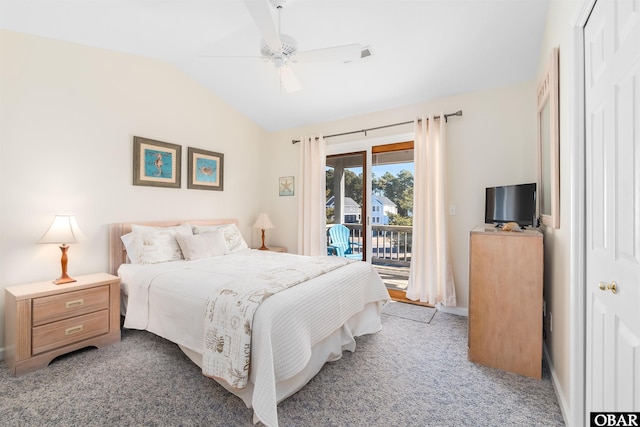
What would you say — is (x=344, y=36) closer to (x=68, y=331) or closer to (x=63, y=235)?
(x=63, y=235)

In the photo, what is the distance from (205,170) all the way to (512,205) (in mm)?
3638

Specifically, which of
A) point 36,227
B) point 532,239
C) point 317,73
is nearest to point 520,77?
point 532,239

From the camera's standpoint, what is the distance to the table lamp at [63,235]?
2352 mm

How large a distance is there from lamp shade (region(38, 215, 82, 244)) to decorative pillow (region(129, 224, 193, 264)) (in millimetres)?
486

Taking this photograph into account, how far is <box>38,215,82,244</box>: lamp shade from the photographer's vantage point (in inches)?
92.4

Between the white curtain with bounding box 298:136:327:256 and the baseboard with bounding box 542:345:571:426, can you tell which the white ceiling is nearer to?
the white curtain with bounding box 298:136:327:256

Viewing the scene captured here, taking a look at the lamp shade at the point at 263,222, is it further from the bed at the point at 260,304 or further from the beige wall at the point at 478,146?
the beige wall at the point at 478,146

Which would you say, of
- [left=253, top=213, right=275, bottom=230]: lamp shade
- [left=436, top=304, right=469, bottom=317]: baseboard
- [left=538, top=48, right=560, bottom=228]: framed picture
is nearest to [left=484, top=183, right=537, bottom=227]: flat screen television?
[left=538, top=48, right=560, bottom=228]: framed picture

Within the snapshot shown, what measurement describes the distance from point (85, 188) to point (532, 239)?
13.0 feet
